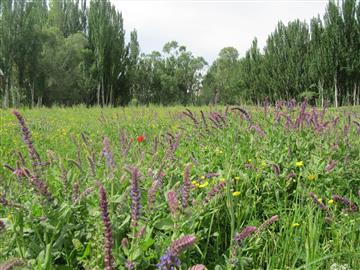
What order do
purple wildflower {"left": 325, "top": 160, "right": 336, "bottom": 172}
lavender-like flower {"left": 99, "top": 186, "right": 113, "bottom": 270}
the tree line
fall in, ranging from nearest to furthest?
lavender-like flower {"left": 99, "top": 186, "right": 113, "bottom": 270}, purple wildflower {"left": 325, "top": 160, "right": 336, "bottom": 172}, the tree line

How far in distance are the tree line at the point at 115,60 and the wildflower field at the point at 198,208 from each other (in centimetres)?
2028

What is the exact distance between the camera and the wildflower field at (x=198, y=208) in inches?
54.4

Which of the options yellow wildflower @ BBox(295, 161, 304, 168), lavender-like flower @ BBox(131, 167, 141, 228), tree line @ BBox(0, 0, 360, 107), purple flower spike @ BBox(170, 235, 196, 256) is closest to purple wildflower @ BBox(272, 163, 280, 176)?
yellow wildflower @ BBox(295, 161, 304, 168)

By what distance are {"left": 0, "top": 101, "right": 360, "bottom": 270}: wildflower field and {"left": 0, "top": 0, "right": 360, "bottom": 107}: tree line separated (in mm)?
20284

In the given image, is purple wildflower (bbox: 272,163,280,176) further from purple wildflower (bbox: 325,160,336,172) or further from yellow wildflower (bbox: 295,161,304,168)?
purple wildflower (bbox: 325,160,336,172)

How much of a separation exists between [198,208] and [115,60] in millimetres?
34913

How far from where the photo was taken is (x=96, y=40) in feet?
112

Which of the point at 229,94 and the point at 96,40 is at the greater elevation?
the point at 96,40

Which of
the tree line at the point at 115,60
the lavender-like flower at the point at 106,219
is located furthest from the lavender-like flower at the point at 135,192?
the tree line at the point at 115,60

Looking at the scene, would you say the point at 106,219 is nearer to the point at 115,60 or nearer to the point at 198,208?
the point at 198,208

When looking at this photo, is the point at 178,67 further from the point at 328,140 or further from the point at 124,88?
the point at 328,140

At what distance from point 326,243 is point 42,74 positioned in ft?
108

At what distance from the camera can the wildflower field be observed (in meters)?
1.38

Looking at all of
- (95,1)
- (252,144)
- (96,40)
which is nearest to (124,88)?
(96,40)
